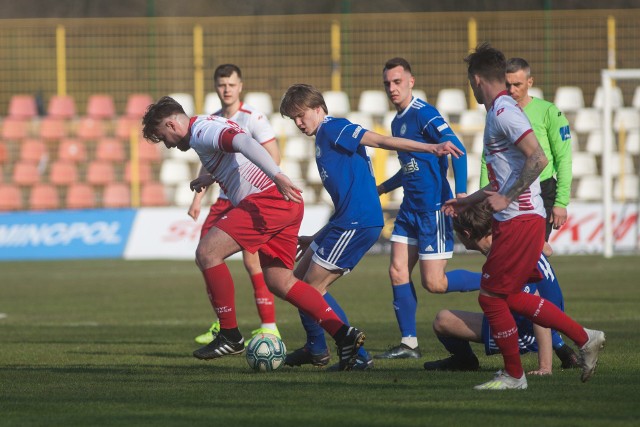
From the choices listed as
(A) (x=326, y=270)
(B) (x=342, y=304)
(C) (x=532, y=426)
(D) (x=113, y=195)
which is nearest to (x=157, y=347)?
(A) (x=326, y=270)

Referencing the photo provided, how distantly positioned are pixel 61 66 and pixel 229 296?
17855 millimetres

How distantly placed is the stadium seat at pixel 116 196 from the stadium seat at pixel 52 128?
1.64 m

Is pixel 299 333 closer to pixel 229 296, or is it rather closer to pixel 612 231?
pixel 229 296

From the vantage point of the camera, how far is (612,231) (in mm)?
20703

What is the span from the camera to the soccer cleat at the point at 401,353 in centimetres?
859

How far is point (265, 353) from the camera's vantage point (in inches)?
309

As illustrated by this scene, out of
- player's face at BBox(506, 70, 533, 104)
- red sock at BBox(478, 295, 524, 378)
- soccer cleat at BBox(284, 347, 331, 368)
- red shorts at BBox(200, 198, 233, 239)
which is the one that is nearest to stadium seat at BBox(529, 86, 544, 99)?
red shorts at BBox(200, 198, 233, 239)

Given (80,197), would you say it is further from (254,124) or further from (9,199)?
(254,124)

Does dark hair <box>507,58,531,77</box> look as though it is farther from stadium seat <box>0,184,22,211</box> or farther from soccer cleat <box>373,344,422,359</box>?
stadium seat <box>0,184,22,211</box>

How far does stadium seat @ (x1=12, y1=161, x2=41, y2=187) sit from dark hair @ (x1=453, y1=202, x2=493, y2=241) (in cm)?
1842

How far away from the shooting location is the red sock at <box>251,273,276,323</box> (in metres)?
9.22

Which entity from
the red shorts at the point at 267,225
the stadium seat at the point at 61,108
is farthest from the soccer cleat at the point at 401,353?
the stadium seat at the point at 61,108

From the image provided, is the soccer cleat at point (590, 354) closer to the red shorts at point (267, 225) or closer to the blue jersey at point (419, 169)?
the red shorts at point (267, 225)

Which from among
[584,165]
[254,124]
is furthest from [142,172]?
[254,124]
